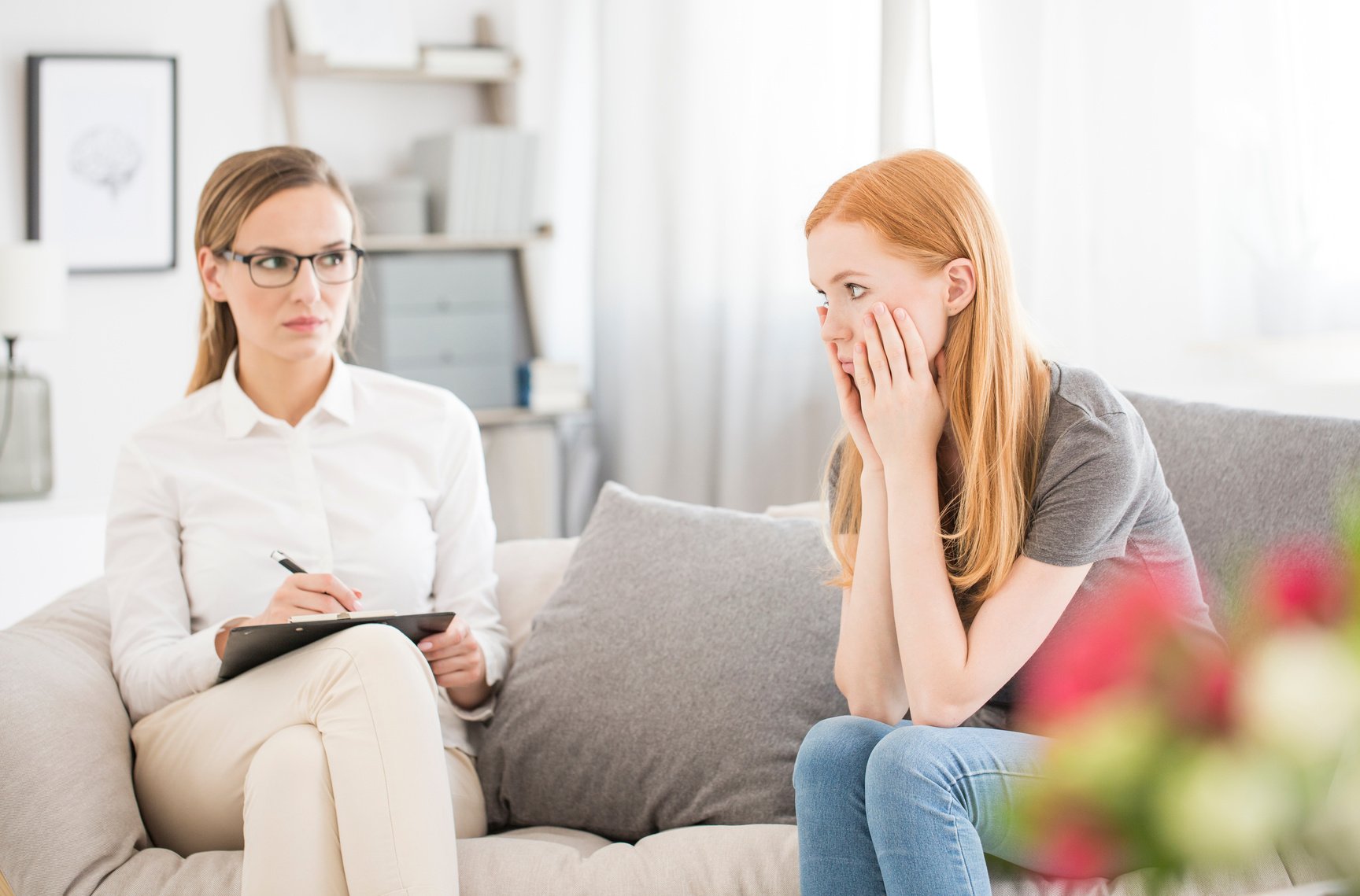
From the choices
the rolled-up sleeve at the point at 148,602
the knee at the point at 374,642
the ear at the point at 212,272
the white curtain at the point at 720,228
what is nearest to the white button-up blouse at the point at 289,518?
the rolled-up sleeve at the point at 148,602

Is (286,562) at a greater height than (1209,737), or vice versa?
(1209,737)

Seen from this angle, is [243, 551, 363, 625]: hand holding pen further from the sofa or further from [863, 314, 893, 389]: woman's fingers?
[863, 314, 893, 389]: woman's fingers

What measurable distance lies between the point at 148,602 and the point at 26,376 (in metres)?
1.63

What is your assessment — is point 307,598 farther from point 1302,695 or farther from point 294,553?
point 1302,695

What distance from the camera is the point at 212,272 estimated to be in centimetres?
173

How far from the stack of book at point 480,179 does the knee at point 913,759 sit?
2588mm

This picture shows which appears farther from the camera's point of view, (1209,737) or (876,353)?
(876,353)

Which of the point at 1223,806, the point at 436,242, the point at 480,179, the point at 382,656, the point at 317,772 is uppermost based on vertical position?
the point at 480,179

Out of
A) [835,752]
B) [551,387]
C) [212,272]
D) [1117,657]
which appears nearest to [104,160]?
[551,387]

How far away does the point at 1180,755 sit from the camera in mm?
337

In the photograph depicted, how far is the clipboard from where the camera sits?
1.36 meters

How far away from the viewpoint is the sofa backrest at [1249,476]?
141 cm

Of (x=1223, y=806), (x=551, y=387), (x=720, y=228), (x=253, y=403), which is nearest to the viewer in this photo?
(x=1223, y=806)

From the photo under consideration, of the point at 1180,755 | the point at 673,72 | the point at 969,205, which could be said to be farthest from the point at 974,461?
the point at 673,72
